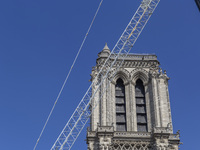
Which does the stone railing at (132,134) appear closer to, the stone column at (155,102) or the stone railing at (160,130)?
the stone railing at (160,130)

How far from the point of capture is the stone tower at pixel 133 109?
168 ft

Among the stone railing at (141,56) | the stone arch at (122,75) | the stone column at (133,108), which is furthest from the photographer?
the stone railing at (141,56)

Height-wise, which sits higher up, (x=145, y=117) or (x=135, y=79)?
(x=135, y=79)

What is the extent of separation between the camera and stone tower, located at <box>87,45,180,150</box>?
51250mm

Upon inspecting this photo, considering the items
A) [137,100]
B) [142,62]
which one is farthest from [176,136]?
[142,62]

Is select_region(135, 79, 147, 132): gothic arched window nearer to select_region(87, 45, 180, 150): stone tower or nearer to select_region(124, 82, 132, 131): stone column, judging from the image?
select_region(87, 45, 180, 150): stone tower

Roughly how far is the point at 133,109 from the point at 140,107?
5.73 ft

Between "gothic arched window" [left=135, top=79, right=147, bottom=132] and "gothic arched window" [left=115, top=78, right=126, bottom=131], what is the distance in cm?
186

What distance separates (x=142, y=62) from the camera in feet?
198

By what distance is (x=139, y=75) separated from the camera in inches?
2339

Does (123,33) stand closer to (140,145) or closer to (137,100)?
(137,100)

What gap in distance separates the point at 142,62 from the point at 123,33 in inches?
219

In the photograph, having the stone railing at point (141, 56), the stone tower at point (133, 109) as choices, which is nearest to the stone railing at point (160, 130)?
the stone tower at point (133, 109)

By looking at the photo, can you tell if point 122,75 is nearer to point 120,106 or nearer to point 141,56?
point 120,106
